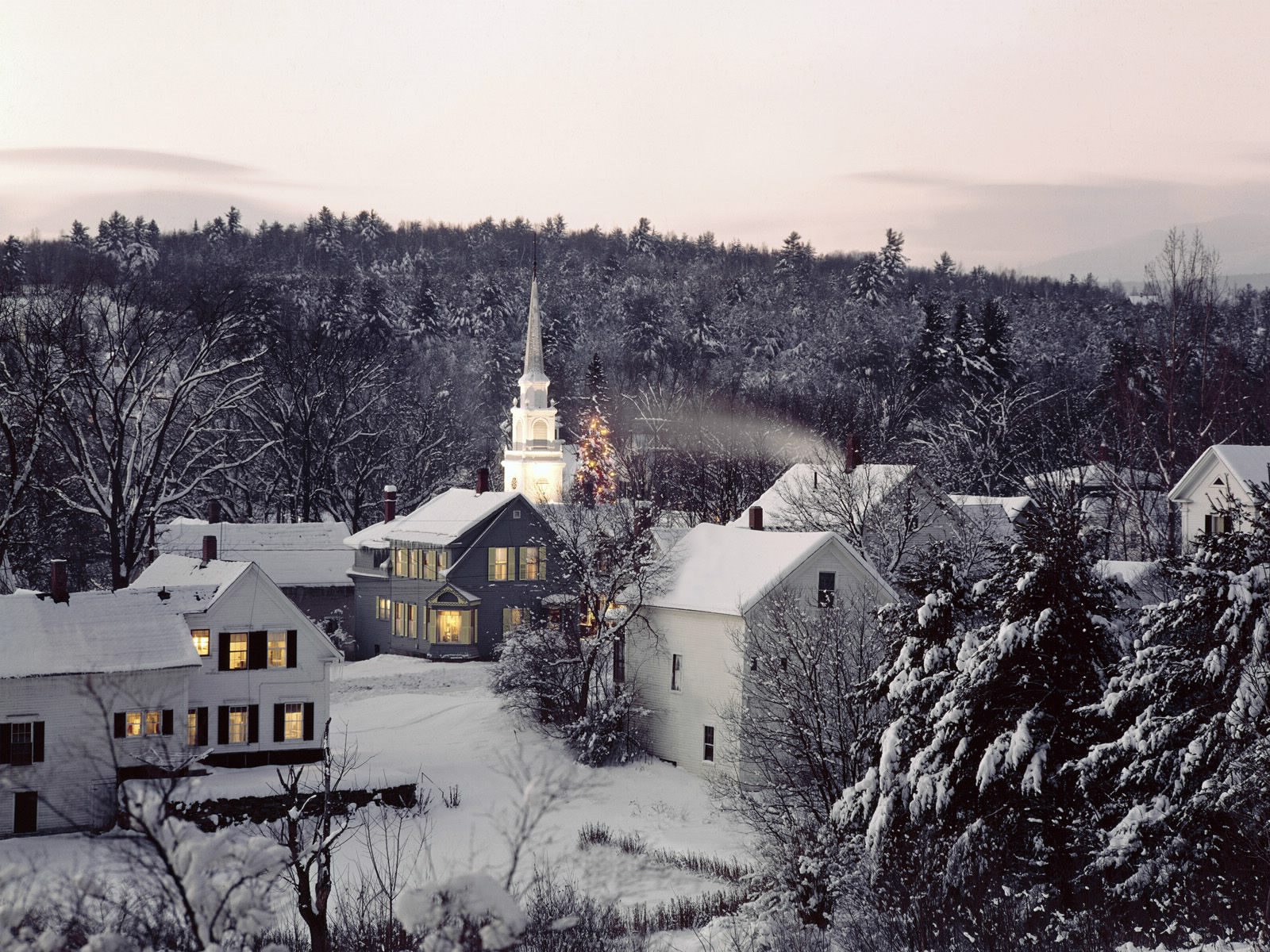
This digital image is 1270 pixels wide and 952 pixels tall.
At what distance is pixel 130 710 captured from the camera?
33375 mm

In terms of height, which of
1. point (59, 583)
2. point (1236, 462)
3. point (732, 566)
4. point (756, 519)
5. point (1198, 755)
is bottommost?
point (1198, 755)

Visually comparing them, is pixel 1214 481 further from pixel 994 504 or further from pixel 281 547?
pixel 281 547

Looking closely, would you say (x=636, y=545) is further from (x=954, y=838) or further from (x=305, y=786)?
(x=954, y=838)

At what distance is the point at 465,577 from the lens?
175 ft

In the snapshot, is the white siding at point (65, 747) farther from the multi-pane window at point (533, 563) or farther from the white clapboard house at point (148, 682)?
the multi-pane window at point (533, 563)

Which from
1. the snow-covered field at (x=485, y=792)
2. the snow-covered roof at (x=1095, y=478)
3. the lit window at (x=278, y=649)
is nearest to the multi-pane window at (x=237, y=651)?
the lit window at (x=278, y=649)

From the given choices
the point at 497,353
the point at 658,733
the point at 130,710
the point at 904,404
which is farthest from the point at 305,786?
the point at 497,353

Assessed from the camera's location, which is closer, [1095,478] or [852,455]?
[852,455]

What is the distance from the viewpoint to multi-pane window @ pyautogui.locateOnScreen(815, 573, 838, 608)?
3806cm

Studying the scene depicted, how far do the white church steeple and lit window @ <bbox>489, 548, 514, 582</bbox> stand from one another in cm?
1328

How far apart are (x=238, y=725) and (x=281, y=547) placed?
23336 millimetres

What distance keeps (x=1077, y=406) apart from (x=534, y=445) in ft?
112

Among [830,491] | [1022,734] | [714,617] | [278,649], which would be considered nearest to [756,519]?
[830,491]

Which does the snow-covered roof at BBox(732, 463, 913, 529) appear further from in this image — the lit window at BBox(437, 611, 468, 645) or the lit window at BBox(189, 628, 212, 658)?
the lit window at BBox(189, 628, 212, 658)
